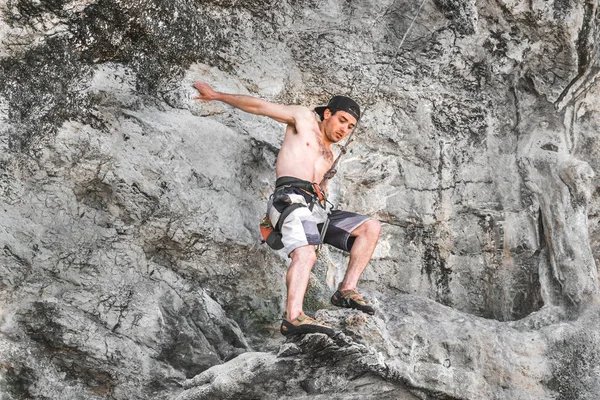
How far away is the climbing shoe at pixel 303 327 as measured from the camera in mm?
5133

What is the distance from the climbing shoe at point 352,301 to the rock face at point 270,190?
0.08 metres

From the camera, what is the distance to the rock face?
18.1 ft

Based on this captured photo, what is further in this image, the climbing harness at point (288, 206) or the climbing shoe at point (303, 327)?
the climbing harness at point (288, 206)

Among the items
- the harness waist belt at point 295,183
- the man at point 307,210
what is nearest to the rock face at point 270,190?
the man at point 307,210

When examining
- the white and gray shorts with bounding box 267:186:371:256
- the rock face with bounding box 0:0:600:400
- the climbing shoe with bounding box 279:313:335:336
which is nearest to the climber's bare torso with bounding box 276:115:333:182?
the white and gray shorts with bounding box 267:186:371:256

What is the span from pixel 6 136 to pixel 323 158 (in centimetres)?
209

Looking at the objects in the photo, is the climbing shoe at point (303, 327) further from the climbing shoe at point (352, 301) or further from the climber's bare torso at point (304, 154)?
the climber's bare torso at point (304, 154)

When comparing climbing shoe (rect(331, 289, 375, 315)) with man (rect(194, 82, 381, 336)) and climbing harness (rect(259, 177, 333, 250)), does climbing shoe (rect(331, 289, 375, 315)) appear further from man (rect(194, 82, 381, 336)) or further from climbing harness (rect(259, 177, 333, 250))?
climbing harness (rect(259, 177, 333, 250))

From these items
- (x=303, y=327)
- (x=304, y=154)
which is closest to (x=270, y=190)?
(x=304, y=154)

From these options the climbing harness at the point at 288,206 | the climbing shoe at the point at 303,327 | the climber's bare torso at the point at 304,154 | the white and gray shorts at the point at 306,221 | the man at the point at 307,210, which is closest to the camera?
the climbing shoe at the point at 303,327

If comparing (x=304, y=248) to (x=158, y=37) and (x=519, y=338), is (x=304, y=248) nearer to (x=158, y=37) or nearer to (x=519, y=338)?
(x=519, y=338)

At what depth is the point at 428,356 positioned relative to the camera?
18.6ft

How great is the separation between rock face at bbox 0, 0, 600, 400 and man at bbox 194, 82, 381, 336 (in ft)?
0.76

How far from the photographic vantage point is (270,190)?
6.66 m
